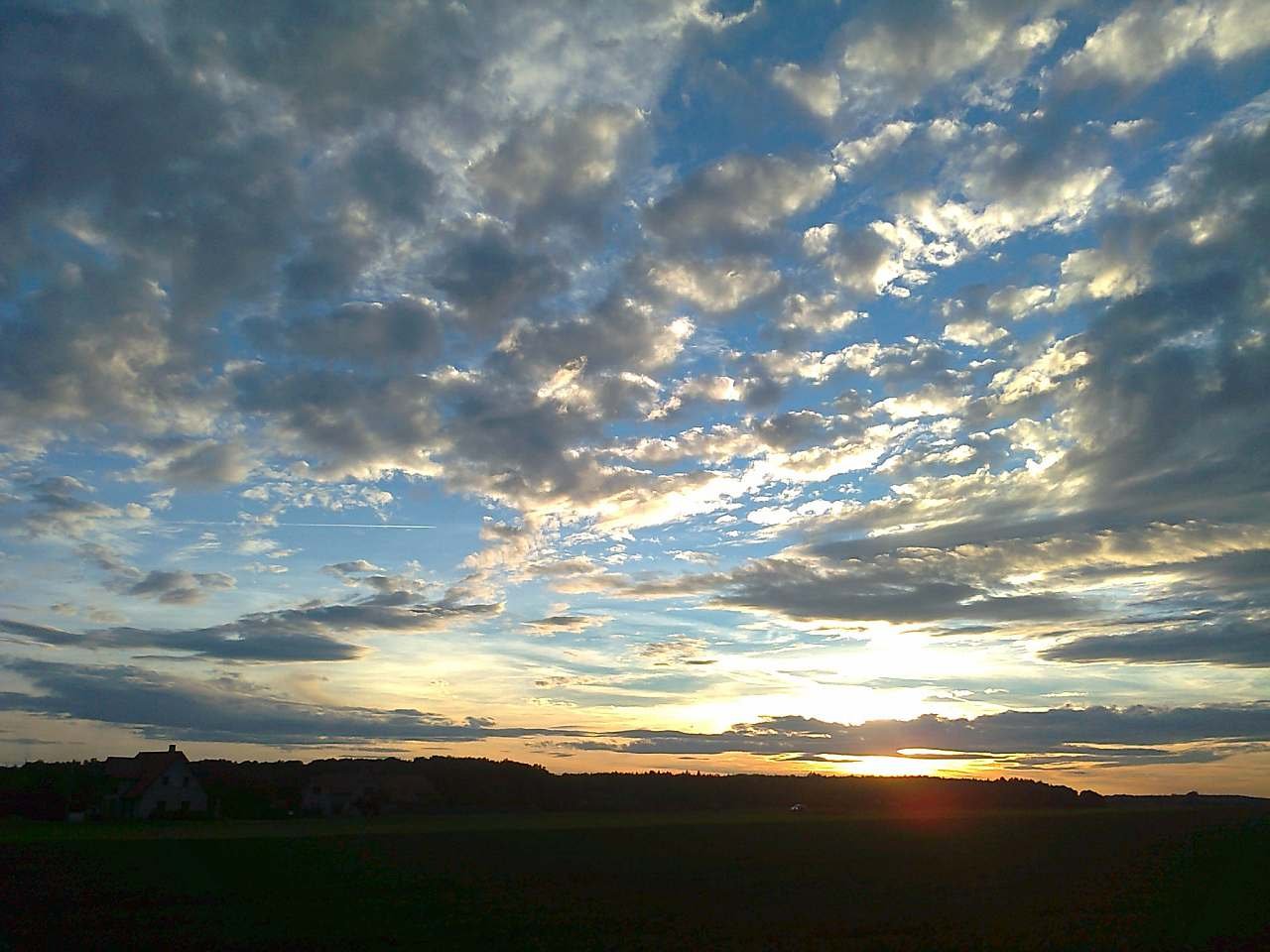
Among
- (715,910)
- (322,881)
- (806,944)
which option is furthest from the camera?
(322,881)

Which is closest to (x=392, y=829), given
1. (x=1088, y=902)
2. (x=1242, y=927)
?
(x=1088, y=902)

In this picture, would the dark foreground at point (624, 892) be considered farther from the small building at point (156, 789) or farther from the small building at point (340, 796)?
the small building at point (340, 796)

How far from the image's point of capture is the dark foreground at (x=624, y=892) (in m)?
22.3

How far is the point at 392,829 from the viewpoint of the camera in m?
63.3

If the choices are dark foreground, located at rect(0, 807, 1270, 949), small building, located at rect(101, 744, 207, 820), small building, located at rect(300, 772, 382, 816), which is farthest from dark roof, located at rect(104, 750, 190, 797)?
dark foreground, located at rect(0, 807, 1270, 949)

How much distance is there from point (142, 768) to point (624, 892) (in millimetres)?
76758

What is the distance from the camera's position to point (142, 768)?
299ft

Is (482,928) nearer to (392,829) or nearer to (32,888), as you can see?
(32,888)

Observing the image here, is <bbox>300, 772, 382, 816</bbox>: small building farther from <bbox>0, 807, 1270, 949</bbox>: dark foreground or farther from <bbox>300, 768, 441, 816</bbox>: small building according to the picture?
<bbox>0, 807, 1270, 949</bbox>: dark foreground

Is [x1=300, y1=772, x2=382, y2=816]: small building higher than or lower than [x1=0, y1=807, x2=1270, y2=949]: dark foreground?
higher

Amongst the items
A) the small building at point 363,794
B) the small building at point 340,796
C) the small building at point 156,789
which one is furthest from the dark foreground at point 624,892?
the small building at point 363,794

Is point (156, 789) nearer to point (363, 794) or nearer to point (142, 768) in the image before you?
point (142, 768)

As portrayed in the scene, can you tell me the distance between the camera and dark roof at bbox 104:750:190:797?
3410 inches

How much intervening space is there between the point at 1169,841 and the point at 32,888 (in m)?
54.4
